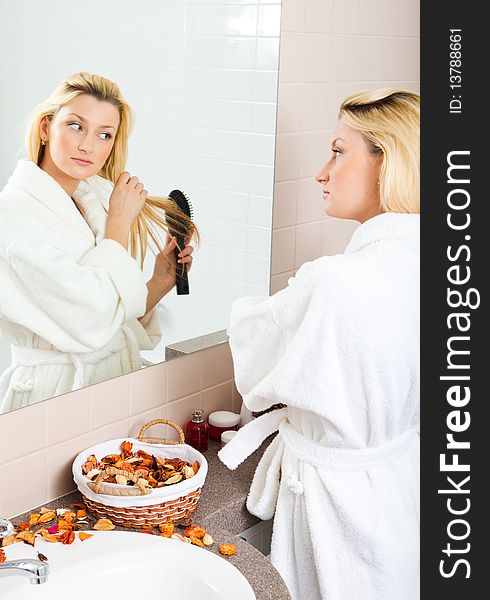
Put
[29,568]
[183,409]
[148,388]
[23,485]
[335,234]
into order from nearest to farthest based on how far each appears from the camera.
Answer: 1. [29,568]
2. [23,485]
3. [148,388]
4. [183,409]
5. [335,234]

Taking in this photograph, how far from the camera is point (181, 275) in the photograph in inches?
75.6

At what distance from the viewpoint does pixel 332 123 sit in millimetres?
2266

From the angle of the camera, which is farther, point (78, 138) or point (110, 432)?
point (110, 432)

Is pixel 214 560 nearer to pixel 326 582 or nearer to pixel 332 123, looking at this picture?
pixel 326 582

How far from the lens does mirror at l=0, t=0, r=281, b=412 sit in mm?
1495

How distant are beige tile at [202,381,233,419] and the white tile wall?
0.17 m

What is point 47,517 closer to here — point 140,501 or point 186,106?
point 140,501

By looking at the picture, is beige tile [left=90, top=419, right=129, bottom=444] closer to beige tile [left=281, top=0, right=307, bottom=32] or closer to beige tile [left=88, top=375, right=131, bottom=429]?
beige tile [left=88, top=375, right=131, bottom=429]

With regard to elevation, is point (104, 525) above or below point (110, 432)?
below

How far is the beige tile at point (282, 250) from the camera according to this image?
2.18 metres

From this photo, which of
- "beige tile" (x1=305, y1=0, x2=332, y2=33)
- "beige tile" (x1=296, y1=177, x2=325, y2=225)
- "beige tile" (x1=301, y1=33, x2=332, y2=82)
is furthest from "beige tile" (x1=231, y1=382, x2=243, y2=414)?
"beige tile" (x1=305, y1=0, x2=332, y2=33)

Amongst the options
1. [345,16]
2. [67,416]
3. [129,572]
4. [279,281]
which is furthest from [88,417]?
[345,16]

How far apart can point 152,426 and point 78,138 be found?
68 centimetres

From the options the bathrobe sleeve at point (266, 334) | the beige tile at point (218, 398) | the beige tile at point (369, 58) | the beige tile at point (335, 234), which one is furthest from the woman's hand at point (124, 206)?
the beige tile at point (369, 58)
